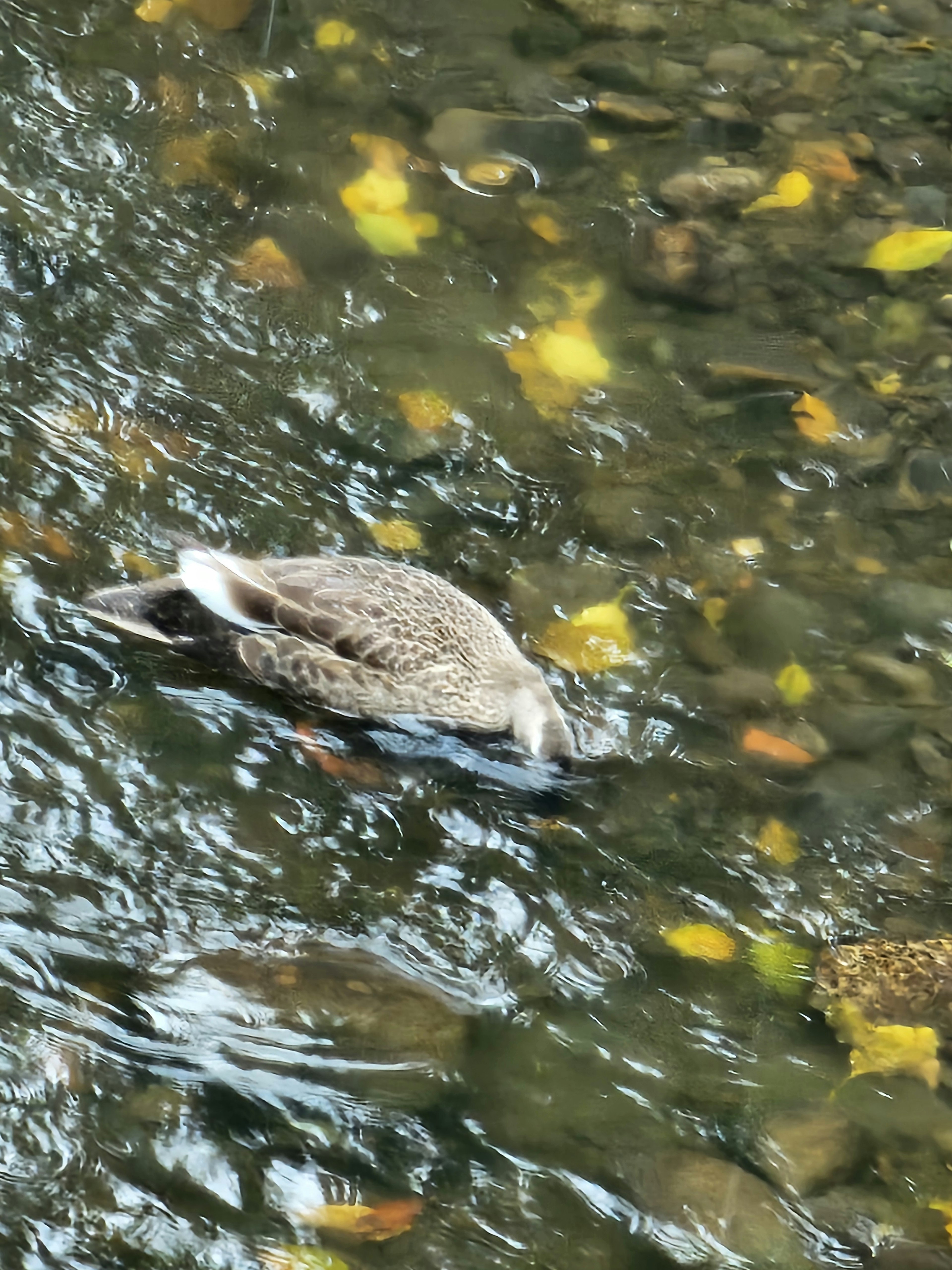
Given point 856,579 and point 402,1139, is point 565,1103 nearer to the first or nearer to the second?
point 402,1139

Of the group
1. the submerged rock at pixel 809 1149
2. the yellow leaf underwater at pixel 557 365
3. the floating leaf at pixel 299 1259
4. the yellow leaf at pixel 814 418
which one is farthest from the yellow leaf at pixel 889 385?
the floating leaf at pixel 299 1259

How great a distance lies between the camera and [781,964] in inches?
148

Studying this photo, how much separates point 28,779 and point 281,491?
1.51m

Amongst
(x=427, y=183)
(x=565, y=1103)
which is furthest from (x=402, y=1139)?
(x=427, y=183)

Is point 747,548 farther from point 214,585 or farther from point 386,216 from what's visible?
point 386,216

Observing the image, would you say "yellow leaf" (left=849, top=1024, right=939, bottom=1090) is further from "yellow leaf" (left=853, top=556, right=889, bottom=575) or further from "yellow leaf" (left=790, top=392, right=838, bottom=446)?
"yellow leaf" (left=790, top=392, right=838, bottom=446)

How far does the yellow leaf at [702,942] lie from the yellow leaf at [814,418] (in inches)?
91.7

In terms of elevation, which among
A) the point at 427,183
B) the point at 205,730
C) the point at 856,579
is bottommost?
the point at 205,730

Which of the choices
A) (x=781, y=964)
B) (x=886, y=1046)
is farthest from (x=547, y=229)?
(x=886, y=1046)

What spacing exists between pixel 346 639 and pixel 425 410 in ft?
4.22

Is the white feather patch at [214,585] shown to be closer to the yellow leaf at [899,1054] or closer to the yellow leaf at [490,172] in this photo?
the yellow leaf at [899,1054]

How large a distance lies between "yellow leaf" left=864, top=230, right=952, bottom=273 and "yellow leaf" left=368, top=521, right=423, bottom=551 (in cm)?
274

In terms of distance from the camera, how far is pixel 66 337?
15.7 ft

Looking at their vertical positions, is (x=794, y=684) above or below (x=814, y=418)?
below
